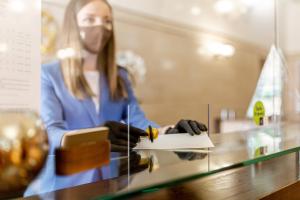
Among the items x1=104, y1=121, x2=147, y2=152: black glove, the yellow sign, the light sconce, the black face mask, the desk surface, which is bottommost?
the desk surface

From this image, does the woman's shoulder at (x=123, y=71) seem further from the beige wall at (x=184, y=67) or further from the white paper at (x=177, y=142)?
the white paper at (x=177, y=142)

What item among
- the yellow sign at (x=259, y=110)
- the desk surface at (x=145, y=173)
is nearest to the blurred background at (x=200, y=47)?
the yellow sign at (x=259, y=110)

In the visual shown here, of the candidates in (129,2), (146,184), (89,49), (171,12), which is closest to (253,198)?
(146,184)

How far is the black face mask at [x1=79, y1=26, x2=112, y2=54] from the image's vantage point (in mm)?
1966

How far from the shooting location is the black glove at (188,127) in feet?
2.06

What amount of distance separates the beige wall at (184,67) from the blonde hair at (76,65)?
0.59 m

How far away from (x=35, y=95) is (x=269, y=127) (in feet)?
2.52

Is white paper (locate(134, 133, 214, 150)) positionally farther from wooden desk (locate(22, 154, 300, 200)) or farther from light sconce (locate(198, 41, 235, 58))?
light sconce (locate(198, 41, 235, 58))

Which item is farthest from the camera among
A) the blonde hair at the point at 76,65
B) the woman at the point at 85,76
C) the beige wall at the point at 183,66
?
the beige wall at the point at 183,66

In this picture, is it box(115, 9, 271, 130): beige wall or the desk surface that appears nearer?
the desk surface

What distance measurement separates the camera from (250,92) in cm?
444

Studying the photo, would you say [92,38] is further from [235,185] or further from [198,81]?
[198,81]

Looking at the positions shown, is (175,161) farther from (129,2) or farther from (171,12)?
(171,12)

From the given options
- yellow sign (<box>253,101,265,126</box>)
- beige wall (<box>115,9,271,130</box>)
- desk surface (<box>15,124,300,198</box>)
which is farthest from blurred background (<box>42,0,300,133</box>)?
desk surface (<box>15,124,300,198</box>)
